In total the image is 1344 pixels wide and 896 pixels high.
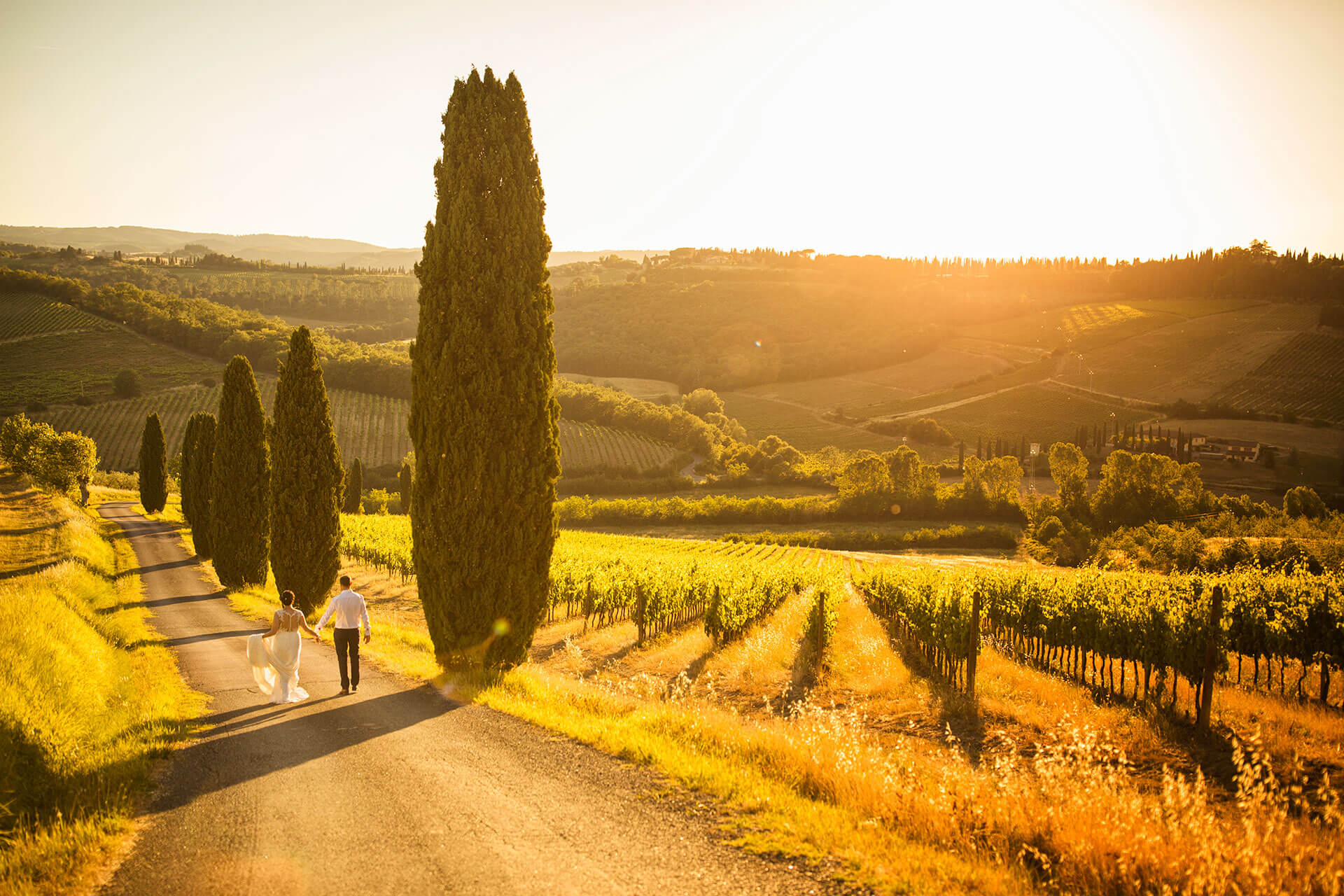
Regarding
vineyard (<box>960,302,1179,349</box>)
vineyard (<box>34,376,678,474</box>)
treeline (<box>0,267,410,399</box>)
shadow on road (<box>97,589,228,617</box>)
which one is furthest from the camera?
vineyard (<box>960,302,1179,349</box>)

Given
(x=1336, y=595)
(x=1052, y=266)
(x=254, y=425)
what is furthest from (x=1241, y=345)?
(x=254, y=425)

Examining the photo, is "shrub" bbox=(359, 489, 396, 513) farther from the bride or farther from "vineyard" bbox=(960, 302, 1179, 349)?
"vineyard" bbox=(960, 302, 1179, 349)

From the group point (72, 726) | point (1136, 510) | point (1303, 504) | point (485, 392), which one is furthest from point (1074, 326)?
point (72, 726)

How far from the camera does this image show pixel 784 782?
24.3 ft

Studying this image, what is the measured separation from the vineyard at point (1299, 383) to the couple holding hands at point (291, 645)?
111380 mm

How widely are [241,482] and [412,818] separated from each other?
2304 cm

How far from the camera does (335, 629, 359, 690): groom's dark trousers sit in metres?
11.4

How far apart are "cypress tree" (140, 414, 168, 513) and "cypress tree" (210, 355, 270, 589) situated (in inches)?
1012

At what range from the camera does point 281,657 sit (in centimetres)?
1077

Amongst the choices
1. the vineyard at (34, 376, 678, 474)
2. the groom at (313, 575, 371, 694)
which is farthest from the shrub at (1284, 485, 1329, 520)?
the groom at (313, 575, 371, 694)

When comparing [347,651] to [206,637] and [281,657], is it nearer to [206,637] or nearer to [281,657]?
[281,657]

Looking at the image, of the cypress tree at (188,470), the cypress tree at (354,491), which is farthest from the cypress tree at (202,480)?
the cypress tree at (354,491)

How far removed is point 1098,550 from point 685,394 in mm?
83830

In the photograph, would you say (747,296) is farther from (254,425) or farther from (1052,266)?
(254,425)
